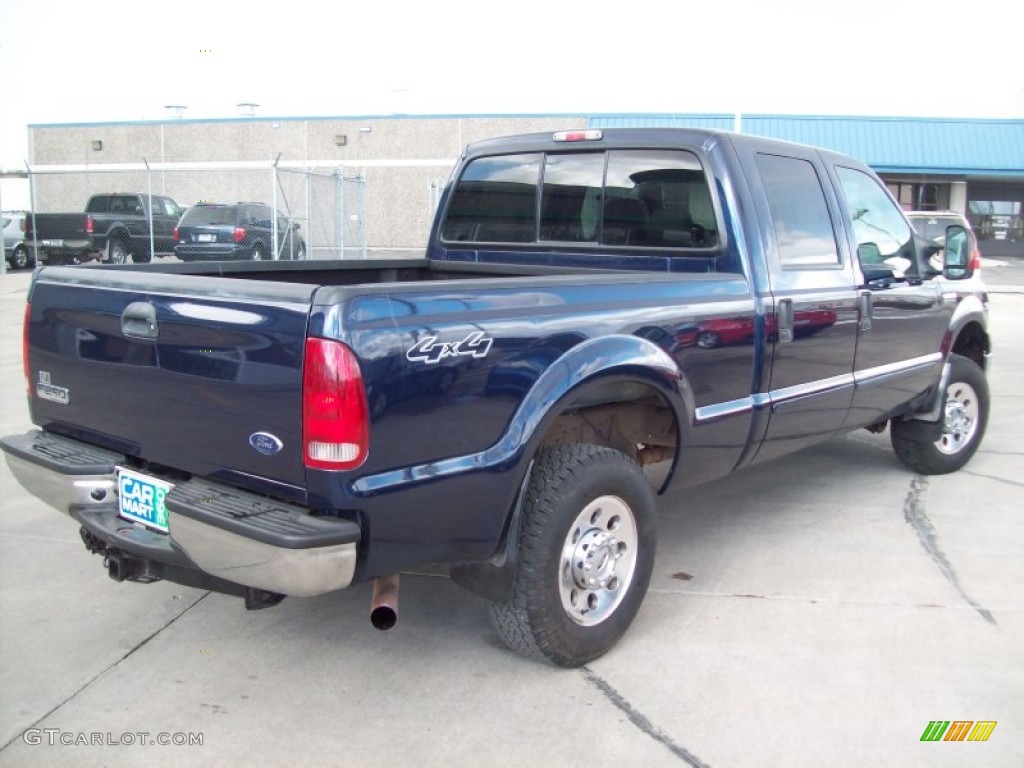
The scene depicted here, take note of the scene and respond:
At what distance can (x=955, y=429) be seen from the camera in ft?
20.3

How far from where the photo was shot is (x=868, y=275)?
5023mm

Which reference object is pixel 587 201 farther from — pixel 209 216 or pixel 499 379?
pixel 209 216

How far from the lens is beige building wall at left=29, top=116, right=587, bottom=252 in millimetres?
33938

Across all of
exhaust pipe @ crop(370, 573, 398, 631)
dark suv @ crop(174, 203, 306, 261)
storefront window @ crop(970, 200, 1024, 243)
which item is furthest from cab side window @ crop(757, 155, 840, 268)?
storefront window @ crop(970, 200, 1024, 243)

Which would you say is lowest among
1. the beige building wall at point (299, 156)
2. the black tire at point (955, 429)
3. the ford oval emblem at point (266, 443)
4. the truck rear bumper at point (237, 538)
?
the black tire at point (955, 429)

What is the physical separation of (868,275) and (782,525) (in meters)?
1.44

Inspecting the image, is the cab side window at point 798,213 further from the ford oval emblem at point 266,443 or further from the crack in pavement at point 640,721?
the ford oval emblem at point 266,443

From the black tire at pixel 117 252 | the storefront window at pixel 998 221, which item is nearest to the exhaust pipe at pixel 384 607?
the black tire at pixel 117 252

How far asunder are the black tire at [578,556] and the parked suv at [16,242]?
2365cm

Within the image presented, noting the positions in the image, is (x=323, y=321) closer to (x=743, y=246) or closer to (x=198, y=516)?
(x=198, y=516)

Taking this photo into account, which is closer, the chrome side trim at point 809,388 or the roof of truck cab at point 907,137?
the chrome side trim at point 809,388

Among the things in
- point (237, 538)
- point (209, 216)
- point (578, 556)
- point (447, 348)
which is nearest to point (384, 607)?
point (237, 538)

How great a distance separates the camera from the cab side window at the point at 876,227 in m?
5.12

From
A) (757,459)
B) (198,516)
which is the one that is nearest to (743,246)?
(757,459)
